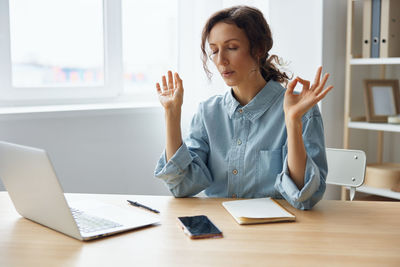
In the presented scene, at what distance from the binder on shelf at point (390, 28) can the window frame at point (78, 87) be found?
140 centimetres

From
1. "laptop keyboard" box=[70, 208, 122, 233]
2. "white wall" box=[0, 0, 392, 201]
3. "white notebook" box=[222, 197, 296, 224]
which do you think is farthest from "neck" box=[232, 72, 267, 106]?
"white wall" box=[0, 0, 392, 201]

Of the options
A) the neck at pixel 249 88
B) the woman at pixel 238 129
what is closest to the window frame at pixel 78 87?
the woman at pixel 238 129

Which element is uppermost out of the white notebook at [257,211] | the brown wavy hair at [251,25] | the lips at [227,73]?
the brown wavy hair at [251,25]

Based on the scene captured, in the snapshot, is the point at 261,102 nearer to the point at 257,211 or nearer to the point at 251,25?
the point at 251,25

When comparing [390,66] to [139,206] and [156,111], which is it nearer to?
[156,111]

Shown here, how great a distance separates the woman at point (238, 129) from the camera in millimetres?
1539

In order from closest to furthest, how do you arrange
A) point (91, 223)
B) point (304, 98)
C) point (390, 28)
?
point (91, 223), point (304, 98), point (390, 28)

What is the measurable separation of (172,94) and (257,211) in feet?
1.58

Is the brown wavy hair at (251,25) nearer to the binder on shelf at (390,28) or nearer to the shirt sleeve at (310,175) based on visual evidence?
the shirt sleeve at (310,175)

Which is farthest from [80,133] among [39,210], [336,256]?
[336,256]

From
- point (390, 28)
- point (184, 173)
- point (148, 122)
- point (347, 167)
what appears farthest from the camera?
point (148, 122)

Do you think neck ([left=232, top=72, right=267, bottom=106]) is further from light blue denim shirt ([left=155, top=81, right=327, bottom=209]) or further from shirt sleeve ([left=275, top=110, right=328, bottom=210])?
shirt sleeve ([left=275, top=110, right=328, bottom=210])

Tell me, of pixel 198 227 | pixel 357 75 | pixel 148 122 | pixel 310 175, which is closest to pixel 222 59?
pixel 310 175

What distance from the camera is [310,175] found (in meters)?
1.39
